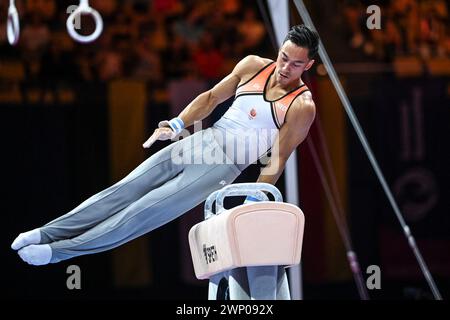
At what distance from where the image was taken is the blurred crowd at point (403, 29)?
7806 millimetres

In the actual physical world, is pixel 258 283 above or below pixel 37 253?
below

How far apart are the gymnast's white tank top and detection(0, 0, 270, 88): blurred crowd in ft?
8.06

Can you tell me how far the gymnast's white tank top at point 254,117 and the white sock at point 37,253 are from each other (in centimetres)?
116

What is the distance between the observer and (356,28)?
341 inches

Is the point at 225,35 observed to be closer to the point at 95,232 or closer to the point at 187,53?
the point at 187,53

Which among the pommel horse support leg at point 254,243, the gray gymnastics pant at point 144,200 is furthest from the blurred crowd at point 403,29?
the pommel horse support leg at point 254,243

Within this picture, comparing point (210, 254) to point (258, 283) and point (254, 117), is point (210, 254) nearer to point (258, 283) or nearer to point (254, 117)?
point (258, 283)

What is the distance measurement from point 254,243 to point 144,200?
0.95 metres

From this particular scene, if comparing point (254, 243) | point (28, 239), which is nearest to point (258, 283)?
point (254, 243)

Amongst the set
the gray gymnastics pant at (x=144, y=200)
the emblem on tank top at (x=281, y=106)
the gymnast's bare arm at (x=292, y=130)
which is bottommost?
the gray gymnastics pant at (x=144, y=200)

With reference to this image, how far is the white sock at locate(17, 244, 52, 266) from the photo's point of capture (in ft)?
16.9

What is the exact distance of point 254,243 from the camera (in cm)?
462

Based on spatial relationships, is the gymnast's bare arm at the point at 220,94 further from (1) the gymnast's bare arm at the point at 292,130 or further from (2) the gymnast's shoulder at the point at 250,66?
(1) the gymnast's bare arm at the point at 292,130

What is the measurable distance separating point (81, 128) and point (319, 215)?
2.21 metres
